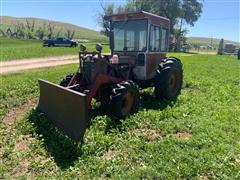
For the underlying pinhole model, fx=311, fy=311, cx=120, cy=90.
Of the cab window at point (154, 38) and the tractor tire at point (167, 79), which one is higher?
the cab window at point (154, 38)

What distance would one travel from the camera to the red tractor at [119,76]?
6070 mm

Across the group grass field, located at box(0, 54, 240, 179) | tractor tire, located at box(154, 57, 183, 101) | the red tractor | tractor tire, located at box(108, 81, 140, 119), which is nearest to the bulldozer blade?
the red tractor

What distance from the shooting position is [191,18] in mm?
55469

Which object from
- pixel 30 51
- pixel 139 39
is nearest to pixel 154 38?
pixel 139 39

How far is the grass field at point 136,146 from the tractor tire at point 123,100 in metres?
0.20

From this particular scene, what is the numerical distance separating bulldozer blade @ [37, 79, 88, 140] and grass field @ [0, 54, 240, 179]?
0.18 metres

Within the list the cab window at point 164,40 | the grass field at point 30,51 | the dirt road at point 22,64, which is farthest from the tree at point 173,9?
the cab window at point 164,40

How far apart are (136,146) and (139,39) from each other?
3727 millimetres

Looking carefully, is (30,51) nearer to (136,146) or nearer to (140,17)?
(140,17)

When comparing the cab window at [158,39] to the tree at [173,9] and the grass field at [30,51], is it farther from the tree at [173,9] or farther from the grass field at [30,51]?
the tree at [173,9]

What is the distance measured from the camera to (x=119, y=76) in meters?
7.96

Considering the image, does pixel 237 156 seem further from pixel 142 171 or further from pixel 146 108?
pixel 146 108

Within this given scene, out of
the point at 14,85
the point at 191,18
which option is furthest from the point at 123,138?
the point at 191,18

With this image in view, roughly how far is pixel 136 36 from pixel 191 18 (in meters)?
49.9
